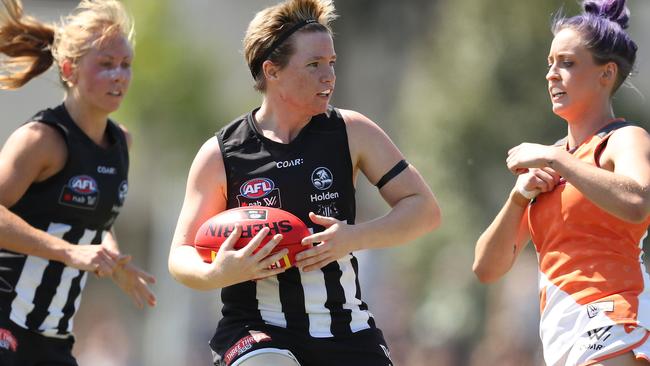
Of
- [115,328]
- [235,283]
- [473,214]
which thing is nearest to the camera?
[235,283]

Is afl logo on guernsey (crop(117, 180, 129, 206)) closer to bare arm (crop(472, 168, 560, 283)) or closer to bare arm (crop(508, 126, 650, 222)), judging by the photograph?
bare arm (crop(472, 168, 560, 283))

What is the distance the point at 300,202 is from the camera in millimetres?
4477

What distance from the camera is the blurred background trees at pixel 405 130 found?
11484 mm

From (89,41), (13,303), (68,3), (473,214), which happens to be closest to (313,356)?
(13,303)

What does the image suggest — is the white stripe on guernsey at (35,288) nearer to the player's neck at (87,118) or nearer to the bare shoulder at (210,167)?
the player's neck at (87,118)

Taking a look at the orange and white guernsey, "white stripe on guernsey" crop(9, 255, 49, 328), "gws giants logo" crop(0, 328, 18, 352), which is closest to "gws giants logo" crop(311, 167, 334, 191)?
the orange and white guernsey

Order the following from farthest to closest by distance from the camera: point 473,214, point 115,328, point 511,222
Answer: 1. point 115,328
2. point 473,214
3. point 511,222

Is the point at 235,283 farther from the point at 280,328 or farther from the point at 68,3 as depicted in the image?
the point at 68,3

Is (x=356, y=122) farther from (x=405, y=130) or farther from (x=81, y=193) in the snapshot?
(x=405, y=130)

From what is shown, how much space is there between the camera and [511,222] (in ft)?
15.0

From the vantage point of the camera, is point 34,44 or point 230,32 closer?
point 34,44

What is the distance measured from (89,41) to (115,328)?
29.0 ft

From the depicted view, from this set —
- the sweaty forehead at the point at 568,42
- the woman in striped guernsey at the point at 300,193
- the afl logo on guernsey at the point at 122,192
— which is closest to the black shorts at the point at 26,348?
the afl logo on guernsey at the point at 122,192

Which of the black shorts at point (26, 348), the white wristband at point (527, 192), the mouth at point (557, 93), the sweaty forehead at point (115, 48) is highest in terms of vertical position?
the sweaty forehead at point (115, 48)
